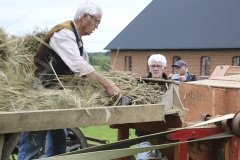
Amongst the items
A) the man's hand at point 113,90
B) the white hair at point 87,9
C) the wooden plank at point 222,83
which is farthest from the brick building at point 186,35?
the man's hand at point 113,90

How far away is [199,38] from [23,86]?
106ft

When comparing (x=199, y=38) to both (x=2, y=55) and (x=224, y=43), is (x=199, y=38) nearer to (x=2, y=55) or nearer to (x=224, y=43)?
(x=224, y=43)

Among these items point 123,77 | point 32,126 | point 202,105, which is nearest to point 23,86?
point 32,126

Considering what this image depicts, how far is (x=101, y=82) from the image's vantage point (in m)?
3.87

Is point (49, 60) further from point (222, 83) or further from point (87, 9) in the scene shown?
point (222, 83)

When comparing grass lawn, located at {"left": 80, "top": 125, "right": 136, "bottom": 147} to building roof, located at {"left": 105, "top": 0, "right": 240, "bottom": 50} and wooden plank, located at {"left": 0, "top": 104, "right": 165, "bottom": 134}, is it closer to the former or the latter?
wooden plank, located at {"left": 0, "top": 104, "right": 165, "bottom": 134}

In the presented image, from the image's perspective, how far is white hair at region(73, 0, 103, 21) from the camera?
4250mm

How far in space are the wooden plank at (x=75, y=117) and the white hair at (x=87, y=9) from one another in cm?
114

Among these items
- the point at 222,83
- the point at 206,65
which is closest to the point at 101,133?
the point at 222,83

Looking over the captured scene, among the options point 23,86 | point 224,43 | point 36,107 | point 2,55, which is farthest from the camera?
point 224,43

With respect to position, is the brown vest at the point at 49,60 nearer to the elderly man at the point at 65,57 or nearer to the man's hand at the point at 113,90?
the elderly man at the point at 65,57

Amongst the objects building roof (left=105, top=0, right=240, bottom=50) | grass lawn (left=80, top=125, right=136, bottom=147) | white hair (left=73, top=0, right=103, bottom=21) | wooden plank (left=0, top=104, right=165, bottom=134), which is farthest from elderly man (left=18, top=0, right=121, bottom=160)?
building roof (left=105, top=0, right=240, bottom=50)

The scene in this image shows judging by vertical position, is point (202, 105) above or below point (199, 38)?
below

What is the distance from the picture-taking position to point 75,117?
3227 millimetres
